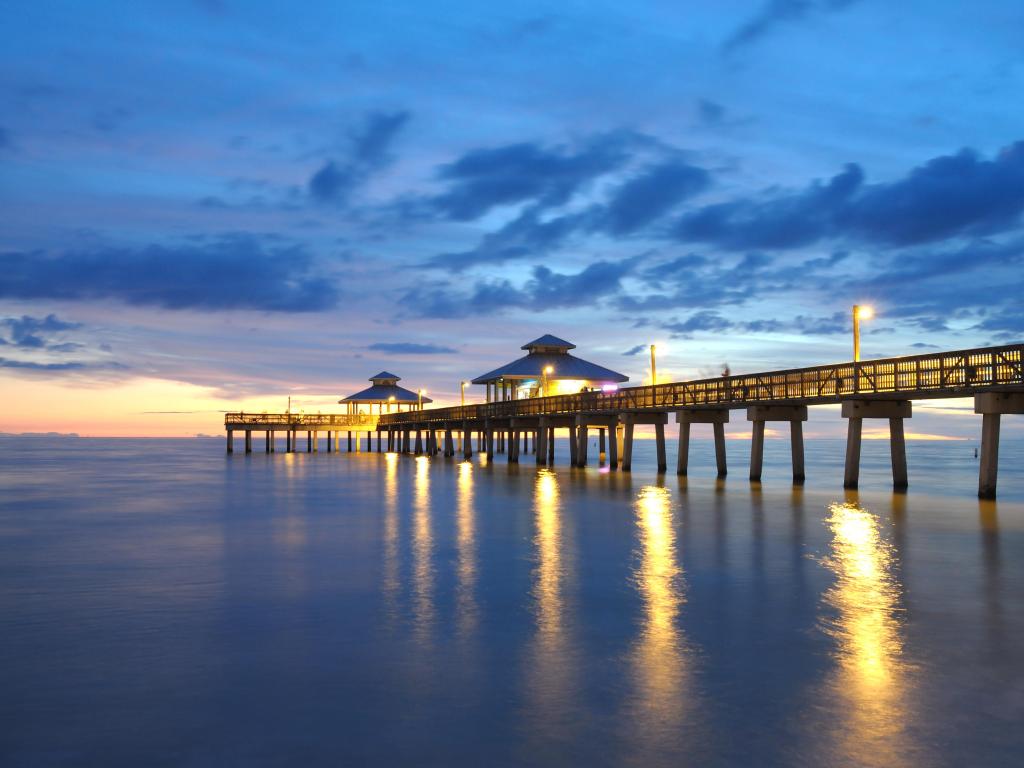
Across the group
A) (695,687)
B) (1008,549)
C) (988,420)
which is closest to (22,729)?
(695,687)

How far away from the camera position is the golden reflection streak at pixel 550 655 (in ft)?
26.7

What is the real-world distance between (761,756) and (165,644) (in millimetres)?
7272

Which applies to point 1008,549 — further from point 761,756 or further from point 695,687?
point 761,756

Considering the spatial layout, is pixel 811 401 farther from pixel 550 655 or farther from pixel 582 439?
pixel 550 655

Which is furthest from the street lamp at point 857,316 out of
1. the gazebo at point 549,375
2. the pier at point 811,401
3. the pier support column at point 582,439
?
the gazebo at point 549,375

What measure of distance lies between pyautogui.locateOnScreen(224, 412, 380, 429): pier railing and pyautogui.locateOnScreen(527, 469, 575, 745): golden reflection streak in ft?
240

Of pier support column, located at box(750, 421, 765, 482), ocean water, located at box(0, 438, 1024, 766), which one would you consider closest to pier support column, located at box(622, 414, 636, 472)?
pier support column, located at box(750, 421, 765, 482)

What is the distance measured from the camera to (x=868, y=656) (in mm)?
10164

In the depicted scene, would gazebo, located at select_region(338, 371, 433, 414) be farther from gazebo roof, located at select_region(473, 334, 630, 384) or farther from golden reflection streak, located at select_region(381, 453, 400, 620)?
golden reflection streak, located at select_region(381, 453, 400, 620)

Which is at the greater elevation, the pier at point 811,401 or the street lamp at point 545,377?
the street lamp at point 545,377

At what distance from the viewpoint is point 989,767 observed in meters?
6.91

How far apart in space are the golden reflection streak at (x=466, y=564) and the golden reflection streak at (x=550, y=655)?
0.94 meters

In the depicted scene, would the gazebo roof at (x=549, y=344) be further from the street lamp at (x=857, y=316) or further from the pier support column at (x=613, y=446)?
the street lamp at (x=857, y=316)

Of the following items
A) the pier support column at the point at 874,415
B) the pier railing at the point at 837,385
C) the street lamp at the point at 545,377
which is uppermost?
the street lamp at the point at 545,377
